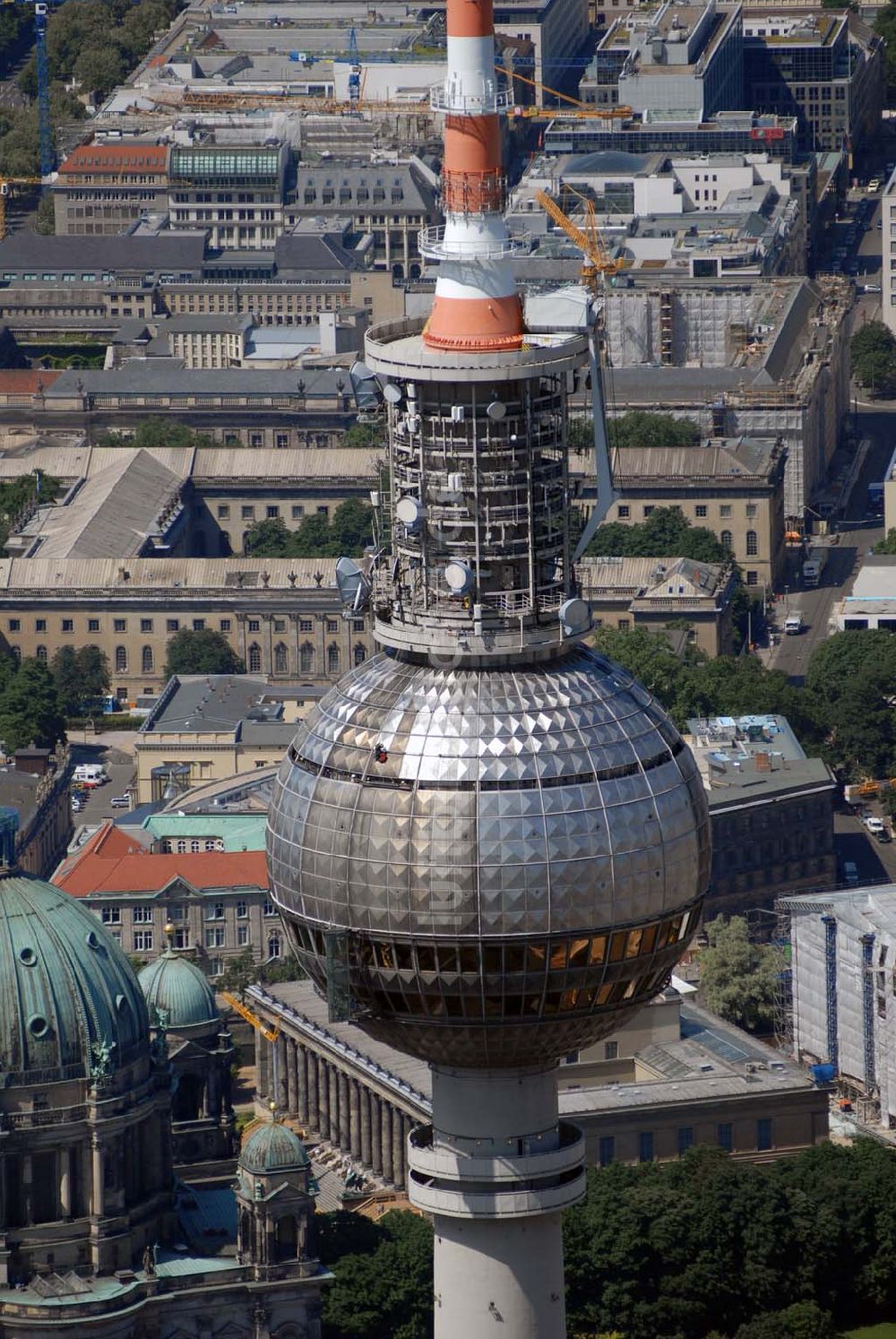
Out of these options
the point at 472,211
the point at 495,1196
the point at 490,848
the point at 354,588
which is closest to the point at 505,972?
the point at 490,848

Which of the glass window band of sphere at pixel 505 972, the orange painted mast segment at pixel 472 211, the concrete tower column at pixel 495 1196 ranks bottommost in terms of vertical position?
the concrete tower column at pixel 495 1196

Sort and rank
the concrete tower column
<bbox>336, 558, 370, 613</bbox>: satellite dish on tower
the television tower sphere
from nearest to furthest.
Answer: the television tower sphere < the concrete tower column < <bbox>336, 558, 370, 613</bbox>: satellite dish on tower

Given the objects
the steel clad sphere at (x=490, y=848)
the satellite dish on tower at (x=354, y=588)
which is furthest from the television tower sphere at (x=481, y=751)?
the satellite dish on tower at (x=354, y=588)

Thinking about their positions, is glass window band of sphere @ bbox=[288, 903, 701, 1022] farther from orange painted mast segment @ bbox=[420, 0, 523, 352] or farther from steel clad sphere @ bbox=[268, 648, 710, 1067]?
orange painted mast segment @ bbox=[420, 0, 523, 352]

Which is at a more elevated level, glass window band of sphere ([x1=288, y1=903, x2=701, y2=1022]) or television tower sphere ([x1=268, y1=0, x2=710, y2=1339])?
television tower sphere ([x1=268, y1=0, x2=710, y2=1339])

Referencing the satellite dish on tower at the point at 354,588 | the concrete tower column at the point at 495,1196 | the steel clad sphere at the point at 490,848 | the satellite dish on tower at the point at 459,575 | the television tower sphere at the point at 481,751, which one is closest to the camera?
the steel clad sphere at the point at 490,848

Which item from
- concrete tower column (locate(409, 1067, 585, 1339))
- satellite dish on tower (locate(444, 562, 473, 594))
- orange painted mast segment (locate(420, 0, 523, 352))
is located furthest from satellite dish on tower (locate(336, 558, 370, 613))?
concrete tower column (locate(409, 1067, 585, 1339))

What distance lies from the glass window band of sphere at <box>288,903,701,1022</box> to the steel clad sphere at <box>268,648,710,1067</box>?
→ 0.13ft

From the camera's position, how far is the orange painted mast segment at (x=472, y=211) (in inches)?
4348

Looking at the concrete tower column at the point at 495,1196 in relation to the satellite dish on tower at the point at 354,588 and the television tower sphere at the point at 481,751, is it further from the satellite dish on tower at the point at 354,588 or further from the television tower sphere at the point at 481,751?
the satellite dish on tower at the point at 354,588

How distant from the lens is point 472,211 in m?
112

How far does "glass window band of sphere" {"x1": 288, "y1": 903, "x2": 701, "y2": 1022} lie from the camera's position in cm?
11206

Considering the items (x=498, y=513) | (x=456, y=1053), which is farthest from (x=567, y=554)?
(x=456, y=1053)

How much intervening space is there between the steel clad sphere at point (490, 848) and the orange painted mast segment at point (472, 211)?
23.1 feet
